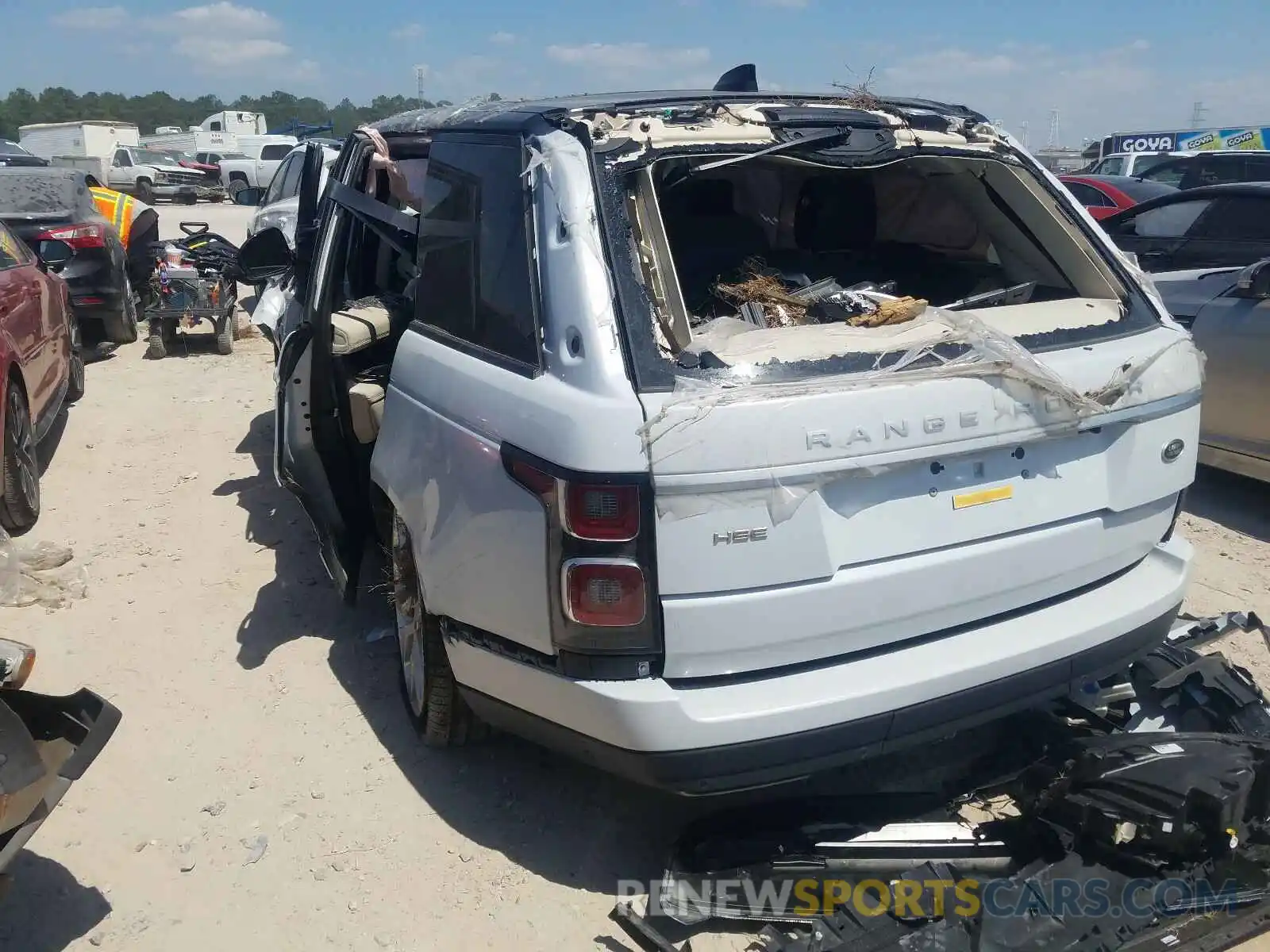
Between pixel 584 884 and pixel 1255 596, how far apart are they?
3377 millimetres

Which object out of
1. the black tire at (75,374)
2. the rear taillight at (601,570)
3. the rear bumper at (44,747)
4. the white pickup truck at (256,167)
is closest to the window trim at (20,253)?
the black tire at (75,374)

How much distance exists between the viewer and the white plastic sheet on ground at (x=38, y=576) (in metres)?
4.48

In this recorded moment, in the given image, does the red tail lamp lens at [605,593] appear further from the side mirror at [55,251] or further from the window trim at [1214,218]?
the side mirror at [55,251]

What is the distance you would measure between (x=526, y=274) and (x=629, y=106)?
607mm

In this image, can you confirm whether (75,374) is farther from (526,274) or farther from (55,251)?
(526,274)

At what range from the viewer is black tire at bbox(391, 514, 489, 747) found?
315 centimetres

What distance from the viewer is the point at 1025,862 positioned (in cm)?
257

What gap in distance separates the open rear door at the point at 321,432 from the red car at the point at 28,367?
2.10 m

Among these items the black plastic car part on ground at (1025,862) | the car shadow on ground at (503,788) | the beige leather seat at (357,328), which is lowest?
the car shadow on ground at (503,788)

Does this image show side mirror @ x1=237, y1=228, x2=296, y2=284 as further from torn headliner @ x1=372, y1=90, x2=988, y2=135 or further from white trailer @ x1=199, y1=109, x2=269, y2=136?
white trailer @ x1=199, y1=109, x2=269, y2=136

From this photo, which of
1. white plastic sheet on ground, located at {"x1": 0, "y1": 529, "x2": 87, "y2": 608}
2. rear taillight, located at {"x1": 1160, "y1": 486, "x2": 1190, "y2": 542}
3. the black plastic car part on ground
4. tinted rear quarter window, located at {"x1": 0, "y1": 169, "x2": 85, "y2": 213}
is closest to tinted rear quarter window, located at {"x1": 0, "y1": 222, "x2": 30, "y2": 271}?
white plastic sheet on ground, located at {"x1": 0, "y1": 529, "x2": 87, "y2": 608}

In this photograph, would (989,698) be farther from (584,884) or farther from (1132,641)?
(584,884)

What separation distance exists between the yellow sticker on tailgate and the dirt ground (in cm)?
134

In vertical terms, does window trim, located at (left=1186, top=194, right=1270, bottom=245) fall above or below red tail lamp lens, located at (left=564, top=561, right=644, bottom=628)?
above
